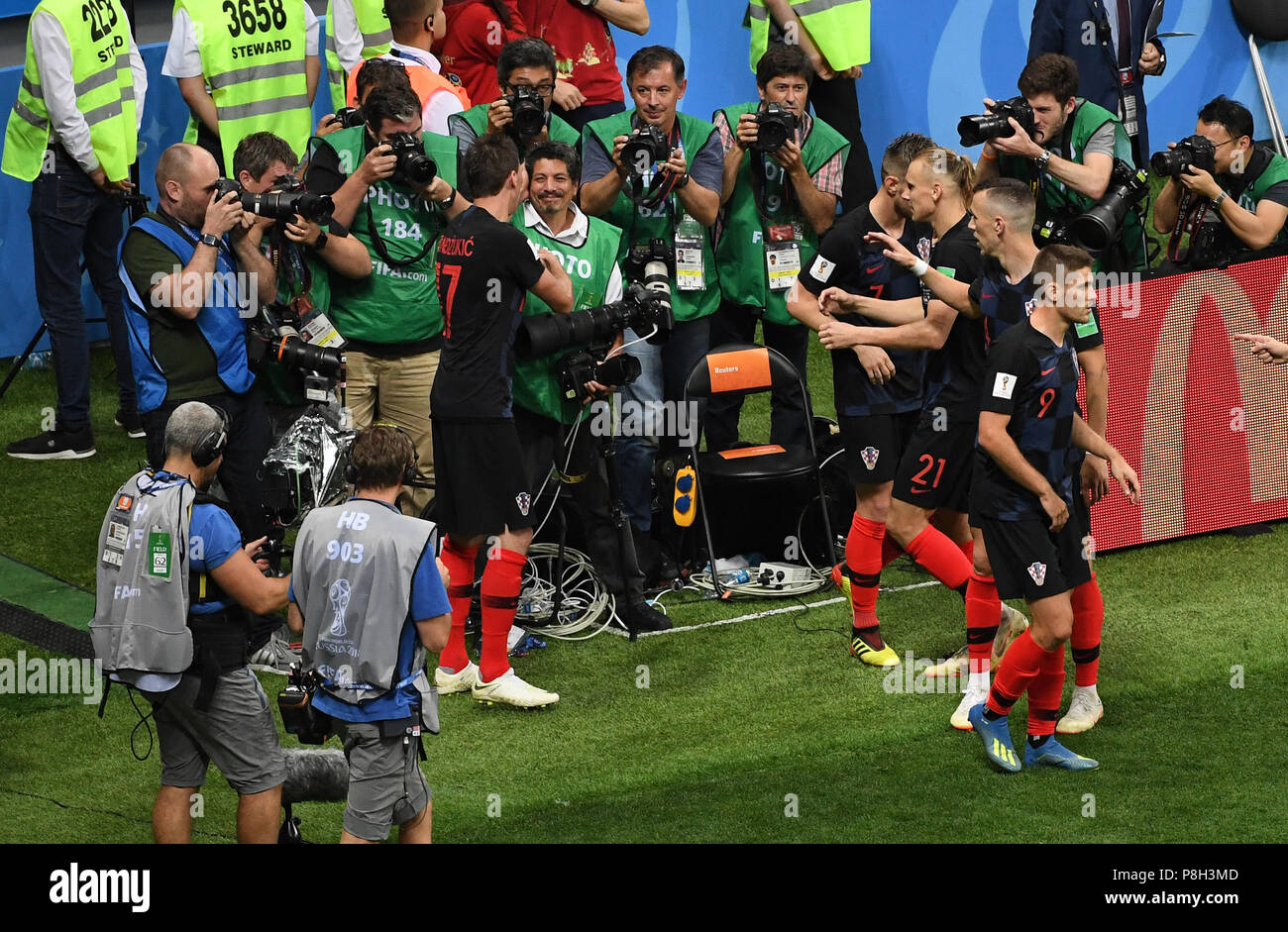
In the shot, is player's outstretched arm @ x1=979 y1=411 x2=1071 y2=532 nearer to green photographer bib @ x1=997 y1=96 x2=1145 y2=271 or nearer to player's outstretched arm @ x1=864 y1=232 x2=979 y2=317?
player's outstretched arm @ x1=864 y1=232 x2=979 y2=317

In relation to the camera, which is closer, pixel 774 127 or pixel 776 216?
pixel 774 127

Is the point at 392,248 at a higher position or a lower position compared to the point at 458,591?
higher

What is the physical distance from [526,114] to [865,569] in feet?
8.91

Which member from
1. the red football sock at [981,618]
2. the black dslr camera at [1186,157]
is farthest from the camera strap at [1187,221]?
the red football sock at [981,618]

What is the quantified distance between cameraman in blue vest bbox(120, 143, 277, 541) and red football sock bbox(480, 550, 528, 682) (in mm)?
1058

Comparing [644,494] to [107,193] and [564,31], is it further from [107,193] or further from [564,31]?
[107,193]

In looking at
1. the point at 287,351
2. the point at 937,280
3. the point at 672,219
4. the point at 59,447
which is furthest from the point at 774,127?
the point at 59,447

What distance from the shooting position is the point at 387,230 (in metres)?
7.85

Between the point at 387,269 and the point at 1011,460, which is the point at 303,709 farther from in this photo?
the point at 387,269

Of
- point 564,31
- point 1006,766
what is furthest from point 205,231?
point 1006,766

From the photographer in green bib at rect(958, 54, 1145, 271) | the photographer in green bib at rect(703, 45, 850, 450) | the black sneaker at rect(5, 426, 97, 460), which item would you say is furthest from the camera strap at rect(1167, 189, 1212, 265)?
the black sneaker at rect(5, 426, 97, 460)

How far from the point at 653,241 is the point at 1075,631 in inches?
113

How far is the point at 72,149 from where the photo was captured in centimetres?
898

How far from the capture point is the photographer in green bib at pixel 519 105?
321 inches
